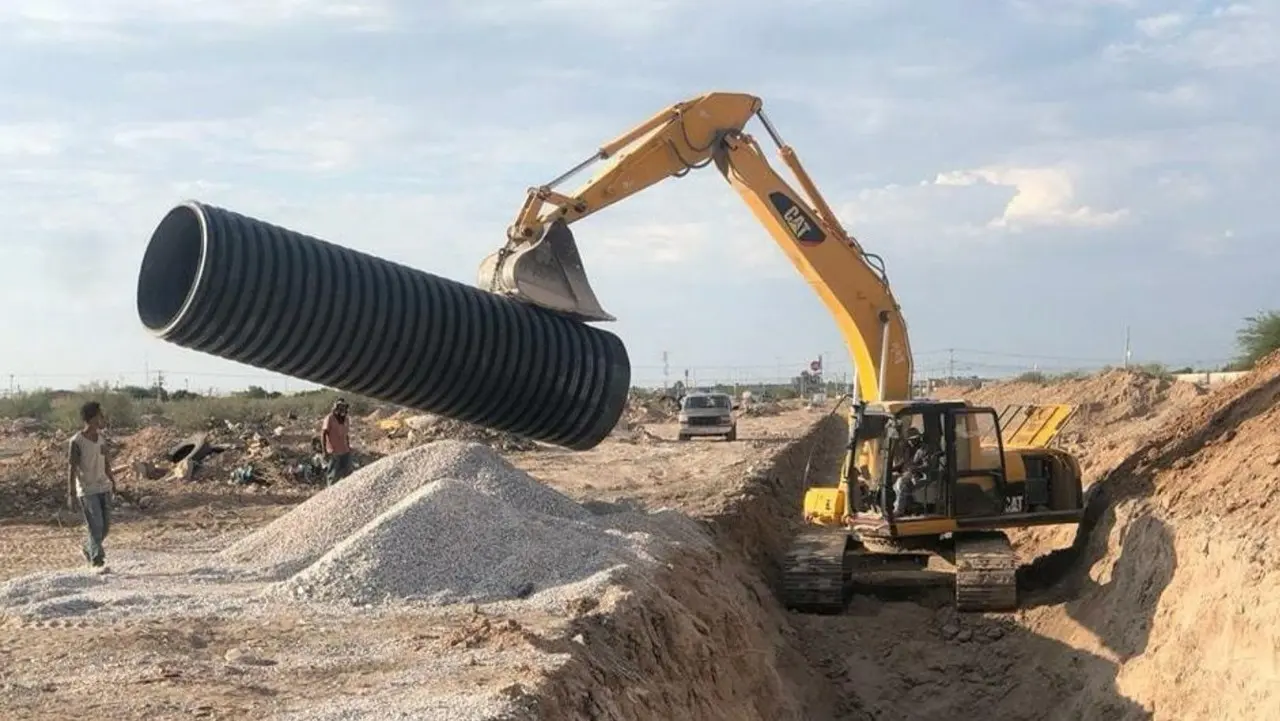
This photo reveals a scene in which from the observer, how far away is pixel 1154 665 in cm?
973

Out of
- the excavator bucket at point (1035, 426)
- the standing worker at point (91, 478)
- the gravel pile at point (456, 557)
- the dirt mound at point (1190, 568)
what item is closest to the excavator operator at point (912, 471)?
the dirt mound at point (1190, 568)

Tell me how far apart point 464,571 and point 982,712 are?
5.19 meters

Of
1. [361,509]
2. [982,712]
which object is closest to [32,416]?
[361,509]

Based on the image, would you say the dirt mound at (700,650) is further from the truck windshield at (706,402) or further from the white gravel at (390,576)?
the truck windshield at (706,402)

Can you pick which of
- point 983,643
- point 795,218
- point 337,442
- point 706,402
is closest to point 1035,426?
point 983,643

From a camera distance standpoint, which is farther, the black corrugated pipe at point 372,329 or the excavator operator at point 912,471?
the excavator operator at point 912,471

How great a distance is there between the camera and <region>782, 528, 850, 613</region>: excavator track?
1261 cm

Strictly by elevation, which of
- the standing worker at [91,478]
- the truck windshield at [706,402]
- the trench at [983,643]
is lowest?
the trench at [983,643]

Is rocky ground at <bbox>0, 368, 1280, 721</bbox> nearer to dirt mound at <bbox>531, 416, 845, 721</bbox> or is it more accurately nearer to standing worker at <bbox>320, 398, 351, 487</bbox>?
dirt mound at <bbox>531, 416, 845, 721</bbox>

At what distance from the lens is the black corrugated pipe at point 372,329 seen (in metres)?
10.4

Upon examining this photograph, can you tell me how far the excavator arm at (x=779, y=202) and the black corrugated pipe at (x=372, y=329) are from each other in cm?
92

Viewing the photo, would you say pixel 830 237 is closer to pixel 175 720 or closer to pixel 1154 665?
pixel 1154 665

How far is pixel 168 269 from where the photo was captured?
1127cm

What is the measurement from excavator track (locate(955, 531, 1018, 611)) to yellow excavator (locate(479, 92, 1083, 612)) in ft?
0.05
